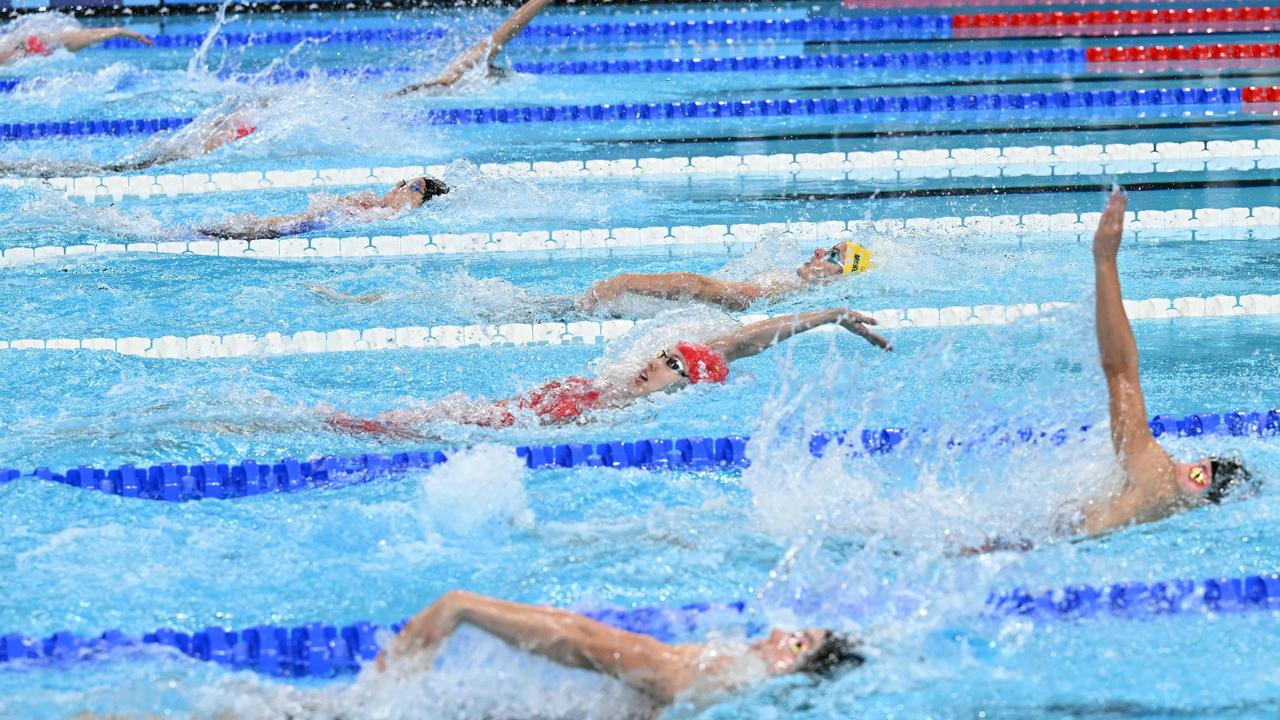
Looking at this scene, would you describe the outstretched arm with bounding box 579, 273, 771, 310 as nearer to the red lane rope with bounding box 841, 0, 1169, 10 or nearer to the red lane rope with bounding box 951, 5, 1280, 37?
the red lane rope with bounding box 951, 5, 1280, 37

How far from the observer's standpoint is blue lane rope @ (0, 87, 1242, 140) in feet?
24.8

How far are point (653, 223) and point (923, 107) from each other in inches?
82.8

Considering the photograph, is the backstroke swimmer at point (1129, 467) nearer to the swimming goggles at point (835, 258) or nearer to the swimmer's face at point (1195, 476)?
the swimmer's face at point (1195, 476)

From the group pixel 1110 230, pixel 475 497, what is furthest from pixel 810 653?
pixel 475 497

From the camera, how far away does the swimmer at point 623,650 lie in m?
2.46

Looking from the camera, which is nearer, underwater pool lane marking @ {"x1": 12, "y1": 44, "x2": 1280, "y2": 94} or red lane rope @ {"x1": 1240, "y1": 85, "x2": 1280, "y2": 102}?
red lane rope @ {"x1": 1240, "y1": 85, "x2": 1280, "y2": 102}

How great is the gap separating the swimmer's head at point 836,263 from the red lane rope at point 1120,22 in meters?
4.77

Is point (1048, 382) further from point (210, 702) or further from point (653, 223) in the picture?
point (653, 223)

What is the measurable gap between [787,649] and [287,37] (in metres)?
7.77

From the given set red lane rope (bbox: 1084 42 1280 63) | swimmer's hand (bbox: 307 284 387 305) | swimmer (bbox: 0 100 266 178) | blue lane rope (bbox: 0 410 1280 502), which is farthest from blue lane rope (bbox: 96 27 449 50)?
blue lane rope (bbox: 0 410 1280 502)

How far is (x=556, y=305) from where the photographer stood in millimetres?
4926

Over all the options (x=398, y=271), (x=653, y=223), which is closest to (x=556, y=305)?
(x=398, y=271)

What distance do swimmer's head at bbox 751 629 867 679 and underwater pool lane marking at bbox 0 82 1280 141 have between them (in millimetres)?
5306

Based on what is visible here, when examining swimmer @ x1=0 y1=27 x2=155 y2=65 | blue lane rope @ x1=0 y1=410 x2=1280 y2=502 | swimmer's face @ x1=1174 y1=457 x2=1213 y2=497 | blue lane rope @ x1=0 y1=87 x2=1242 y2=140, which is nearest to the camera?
swimmer's face @ x1=1174 y1=457 x2=1213 y2=497
